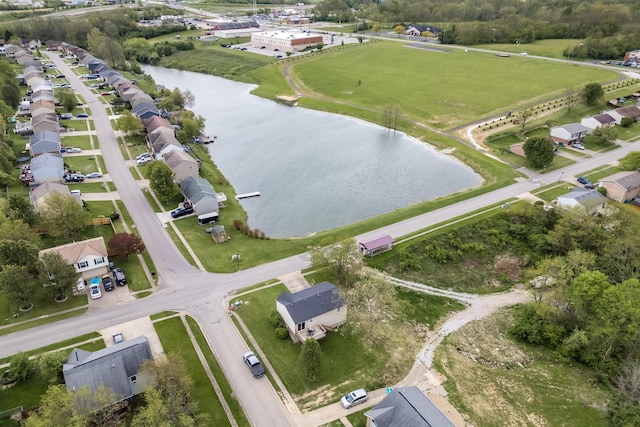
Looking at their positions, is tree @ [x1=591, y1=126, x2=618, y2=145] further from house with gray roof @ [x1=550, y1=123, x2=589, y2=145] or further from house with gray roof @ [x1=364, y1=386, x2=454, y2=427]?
house with gray roof @ [x1=364, y1=386, x2=454, y2=427]

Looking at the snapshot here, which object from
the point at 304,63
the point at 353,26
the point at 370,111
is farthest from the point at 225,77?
the point at 353,26

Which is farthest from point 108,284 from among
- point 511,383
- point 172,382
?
point 511,383

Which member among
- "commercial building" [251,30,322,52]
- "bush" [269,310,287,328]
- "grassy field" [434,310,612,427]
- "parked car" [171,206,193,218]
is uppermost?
"commercial building" [251,30,322,52]

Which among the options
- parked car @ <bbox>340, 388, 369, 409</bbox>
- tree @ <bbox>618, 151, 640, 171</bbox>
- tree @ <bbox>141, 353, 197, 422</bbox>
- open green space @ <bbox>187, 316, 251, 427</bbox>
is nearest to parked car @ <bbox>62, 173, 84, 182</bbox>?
open green space @ <bbox>187, 316, 251, 427</bbox>

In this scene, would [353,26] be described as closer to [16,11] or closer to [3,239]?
[16,11]

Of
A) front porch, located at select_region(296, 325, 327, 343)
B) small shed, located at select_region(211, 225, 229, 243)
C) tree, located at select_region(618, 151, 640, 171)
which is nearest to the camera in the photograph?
front porch, located at select_region(296, 325, 327, 343)

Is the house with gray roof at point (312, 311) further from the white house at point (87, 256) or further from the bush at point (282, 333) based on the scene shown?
the white house at point (87, 256)

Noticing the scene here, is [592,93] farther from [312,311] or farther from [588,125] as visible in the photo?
[312,311]
